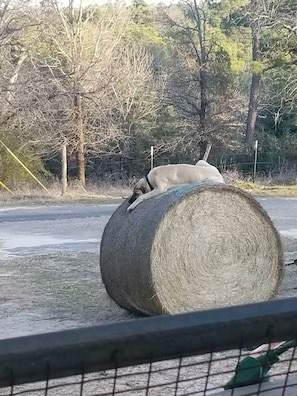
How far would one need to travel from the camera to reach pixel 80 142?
1109 inches

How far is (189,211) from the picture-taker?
268 inches

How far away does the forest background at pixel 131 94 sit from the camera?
27.2m

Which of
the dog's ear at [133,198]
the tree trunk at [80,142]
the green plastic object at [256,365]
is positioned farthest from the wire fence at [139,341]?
the tree trunk at [80,142]

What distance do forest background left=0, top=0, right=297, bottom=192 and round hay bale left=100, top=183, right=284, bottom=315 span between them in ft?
64.6

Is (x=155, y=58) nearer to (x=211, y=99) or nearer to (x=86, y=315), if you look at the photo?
(x=211, y=99)

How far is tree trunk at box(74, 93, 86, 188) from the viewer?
27703mm

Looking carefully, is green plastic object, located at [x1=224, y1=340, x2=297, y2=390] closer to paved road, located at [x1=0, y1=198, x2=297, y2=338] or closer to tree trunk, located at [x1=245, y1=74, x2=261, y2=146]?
paved road, located at [x1=0, y1=198, x2=297, y2=338]

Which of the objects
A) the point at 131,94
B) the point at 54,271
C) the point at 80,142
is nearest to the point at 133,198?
the point at 54,271

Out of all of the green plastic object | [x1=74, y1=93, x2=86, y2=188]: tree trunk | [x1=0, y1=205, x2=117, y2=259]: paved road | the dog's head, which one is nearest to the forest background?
[x1=74, y1=93, x2=86, y2=188]: tree trunk

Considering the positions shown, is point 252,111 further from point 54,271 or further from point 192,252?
point 192,252

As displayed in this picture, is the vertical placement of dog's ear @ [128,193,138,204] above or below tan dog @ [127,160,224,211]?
below

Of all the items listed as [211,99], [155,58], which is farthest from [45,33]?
[155,58]

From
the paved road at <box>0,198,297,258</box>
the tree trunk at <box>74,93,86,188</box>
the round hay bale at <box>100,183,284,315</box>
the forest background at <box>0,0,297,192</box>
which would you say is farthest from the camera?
the tree trunk at <box>74,93,86,188</box>

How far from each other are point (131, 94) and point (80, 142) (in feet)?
10.7
